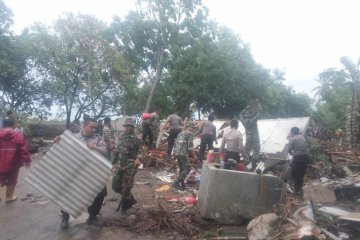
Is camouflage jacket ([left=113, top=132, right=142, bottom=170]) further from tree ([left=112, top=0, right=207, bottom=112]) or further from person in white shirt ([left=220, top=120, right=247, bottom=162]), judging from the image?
tree ([left=112, top=0, right=207, bottom=112])

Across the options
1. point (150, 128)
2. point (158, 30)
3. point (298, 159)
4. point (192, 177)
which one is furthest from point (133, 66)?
point (298, 159)

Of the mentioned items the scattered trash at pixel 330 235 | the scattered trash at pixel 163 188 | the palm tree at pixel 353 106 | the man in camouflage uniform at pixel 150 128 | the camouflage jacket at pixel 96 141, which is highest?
the palm tree at pixel 353 106

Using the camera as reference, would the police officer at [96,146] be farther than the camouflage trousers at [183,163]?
No

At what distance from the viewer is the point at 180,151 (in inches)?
344

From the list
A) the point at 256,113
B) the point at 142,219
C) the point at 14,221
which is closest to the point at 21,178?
the point at 14,221

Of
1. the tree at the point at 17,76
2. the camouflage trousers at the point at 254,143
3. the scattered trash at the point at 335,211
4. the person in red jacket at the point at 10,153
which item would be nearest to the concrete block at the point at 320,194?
the scattered trash at the point at 335,211

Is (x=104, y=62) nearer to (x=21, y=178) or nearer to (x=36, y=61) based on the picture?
(x=36, y=61)

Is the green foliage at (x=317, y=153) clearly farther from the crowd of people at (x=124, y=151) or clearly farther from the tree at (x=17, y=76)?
the tree at (x=17, y=76)

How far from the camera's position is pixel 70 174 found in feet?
17.7

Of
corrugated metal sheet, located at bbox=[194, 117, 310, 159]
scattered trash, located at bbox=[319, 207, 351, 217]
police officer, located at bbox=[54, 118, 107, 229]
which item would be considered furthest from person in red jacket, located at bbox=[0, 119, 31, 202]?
corrugated metal sheet, located at bbox=[194, 117, 310, 159]

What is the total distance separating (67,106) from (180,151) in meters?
20.8

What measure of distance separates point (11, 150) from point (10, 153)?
0.06 m

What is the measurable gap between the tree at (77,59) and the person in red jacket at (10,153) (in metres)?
16.6

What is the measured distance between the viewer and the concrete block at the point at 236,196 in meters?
6.19
